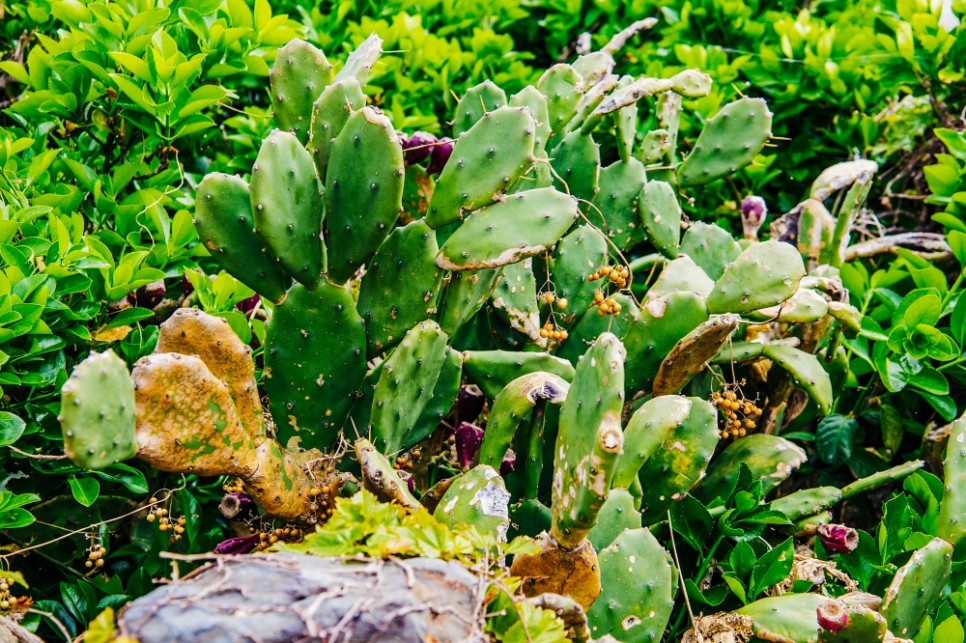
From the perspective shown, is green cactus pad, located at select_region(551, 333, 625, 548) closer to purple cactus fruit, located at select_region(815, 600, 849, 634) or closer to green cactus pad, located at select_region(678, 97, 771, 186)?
purple cactus fruit, located at select_region(815, 600, 849, 634)

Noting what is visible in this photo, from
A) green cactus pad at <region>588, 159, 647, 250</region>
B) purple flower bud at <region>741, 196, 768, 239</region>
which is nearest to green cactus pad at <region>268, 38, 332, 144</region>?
green cactus pad at <region>588, 159, 647, 250</region>

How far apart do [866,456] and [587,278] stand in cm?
98

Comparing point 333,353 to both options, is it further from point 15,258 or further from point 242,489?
point 15,258

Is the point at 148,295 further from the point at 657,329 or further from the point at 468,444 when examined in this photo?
the point at 657,329

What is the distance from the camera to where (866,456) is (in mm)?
2590

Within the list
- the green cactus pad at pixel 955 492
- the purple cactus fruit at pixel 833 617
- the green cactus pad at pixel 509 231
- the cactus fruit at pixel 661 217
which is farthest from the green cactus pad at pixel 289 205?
the green cactus pad at pixel 955 492

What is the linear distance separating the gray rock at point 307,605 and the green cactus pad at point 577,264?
1.06 meters

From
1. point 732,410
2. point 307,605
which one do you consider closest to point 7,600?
point 307,605

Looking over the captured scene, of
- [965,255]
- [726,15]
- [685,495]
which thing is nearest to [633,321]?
[685,495]

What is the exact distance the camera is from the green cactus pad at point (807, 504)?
2.21 m

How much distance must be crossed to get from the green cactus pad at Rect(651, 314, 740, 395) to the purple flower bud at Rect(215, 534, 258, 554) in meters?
0.92

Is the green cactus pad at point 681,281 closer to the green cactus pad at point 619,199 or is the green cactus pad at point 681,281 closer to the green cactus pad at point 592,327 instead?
the green cactus pad at point 592,327

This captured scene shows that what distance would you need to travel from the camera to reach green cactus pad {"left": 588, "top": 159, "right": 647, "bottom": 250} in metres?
2.44

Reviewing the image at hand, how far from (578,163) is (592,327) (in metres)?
0.42
